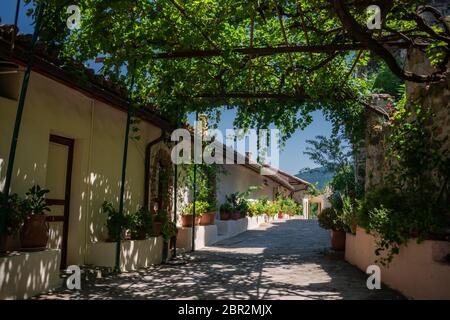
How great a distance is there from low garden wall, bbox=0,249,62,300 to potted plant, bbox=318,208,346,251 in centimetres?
626

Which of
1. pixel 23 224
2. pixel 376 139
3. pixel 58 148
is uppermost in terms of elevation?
pixel 376 139

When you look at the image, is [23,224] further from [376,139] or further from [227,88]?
[376,139]

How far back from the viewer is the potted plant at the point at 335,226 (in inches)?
363

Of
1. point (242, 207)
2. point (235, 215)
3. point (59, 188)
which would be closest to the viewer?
point (59, 188)

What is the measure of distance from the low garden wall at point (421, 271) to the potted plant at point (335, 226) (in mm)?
3101

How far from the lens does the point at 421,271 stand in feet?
15.3

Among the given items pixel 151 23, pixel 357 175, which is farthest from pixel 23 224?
pixel 357 175

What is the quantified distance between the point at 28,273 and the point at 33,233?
48 cm

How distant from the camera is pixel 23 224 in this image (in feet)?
16.0

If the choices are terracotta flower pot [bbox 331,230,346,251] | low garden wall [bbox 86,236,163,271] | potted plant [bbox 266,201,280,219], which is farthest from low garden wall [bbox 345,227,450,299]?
potted plant [bbox 266,201,280,219]

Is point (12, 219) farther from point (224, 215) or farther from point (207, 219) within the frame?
point (224, 215)

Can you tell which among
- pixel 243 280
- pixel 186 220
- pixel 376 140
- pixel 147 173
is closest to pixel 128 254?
pixel 243 280

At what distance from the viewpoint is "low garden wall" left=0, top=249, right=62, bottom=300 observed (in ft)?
14.1
